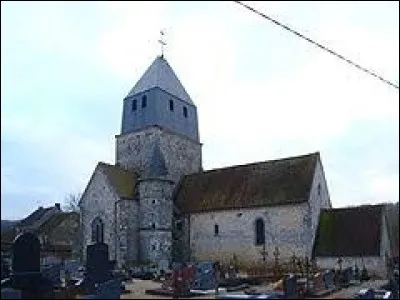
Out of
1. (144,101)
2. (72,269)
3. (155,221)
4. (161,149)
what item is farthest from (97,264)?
(144,101)

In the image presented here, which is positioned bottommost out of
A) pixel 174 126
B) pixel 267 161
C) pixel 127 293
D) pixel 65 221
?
pixel 127 293

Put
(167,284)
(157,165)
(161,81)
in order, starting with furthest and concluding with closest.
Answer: (161,81) → (157,165) → (167,284)

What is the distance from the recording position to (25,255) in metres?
16.6

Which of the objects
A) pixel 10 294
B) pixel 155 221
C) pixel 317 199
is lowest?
pixel 10 294

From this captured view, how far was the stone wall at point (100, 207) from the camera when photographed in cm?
3095

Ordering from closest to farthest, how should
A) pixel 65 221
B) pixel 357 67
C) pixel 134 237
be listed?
pixel 357 67 < pixel 134 237 < pixel 65 221

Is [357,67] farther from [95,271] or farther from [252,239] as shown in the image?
[252,239]

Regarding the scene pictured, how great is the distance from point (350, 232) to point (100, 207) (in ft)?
49.8

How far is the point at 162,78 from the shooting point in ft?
123

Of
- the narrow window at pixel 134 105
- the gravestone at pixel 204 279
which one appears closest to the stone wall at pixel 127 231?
the narrow window at pixel 134 105

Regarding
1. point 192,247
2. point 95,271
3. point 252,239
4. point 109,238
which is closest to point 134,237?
point 109,238

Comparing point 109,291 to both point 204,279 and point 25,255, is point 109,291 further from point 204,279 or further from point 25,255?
point 204,279

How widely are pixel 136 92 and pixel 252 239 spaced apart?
14.9 m

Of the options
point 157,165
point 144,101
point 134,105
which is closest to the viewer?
point 157,165
